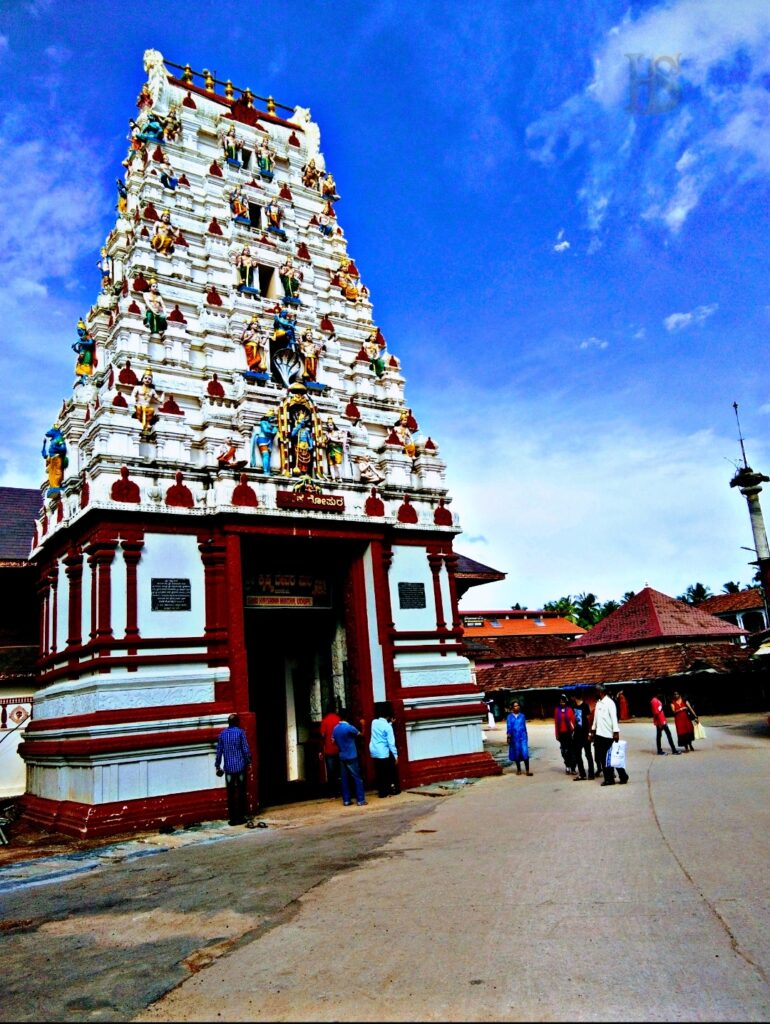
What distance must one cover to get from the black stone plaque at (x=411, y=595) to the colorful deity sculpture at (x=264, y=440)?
148 inches

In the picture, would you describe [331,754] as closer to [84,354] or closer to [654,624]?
[84,354]

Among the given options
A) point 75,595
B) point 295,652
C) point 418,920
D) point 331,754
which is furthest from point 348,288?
point 418,920

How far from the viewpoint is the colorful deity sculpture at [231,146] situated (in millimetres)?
18859

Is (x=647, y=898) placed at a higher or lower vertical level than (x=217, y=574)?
lower

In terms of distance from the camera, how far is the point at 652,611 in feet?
120

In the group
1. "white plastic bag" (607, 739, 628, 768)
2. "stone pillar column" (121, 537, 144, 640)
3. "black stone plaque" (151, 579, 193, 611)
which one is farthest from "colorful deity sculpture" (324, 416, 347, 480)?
"white plastic bag" (607, 739, 628, 768)

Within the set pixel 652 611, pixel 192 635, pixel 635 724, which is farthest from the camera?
pixel 652 611

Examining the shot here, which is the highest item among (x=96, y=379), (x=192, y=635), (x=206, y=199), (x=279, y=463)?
(x=206, y=199)

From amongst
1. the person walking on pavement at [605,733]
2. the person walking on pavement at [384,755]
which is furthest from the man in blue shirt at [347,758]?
the person walking on pavement at [605,733]

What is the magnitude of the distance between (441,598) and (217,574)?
513cm

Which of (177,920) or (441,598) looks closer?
(177,920)

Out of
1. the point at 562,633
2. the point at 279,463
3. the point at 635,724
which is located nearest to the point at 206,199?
the point at 279,463

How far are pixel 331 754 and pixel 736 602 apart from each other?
53.6 meters

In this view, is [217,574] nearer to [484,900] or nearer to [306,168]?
[484,900]
